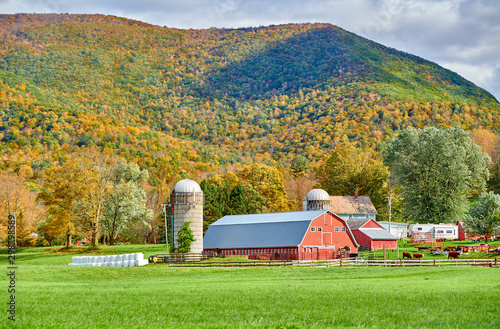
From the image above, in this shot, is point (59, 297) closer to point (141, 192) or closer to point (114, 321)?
point (114, 321)

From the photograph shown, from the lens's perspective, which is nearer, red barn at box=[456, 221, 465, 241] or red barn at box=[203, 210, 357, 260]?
red barn at box=[203, 210, 357, 260]

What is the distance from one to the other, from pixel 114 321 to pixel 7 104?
168 meters

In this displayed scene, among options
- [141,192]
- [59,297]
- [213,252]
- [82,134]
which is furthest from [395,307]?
[82,134]

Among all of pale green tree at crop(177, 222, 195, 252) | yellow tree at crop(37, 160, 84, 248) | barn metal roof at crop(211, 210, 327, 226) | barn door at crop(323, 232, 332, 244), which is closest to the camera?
pale green tree at crop(177, 222, 195, 252)

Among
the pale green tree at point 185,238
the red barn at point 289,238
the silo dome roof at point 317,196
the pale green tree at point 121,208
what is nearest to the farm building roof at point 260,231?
the red barn at point 289,238

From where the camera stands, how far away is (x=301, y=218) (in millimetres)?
81750

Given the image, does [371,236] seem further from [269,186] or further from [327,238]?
[269,186]

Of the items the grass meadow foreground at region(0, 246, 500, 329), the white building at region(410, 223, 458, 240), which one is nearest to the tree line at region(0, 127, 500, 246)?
the white building at region(410, 223, 458, 240)

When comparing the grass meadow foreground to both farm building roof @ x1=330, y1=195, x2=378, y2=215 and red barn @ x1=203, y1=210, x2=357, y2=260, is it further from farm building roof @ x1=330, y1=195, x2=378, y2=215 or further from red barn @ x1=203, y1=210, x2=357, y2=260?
farm building roof @ x1=330, y1=195, x2=378, y2=215

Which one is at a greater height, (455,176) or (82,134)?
(82,134)

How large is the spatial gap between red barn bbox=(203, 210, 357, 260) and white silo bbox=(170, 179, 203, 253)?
23.3 feet

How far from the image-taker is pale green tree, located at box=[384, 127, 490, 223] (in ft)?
308

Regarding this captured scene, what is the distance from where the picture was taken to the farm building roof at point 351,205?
105m

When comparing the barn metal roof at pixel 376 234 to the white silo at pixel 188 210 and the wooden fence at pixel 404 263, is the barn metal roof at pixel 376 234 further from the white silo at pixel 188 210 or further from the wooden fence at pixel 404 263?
the white silo at pixel 188 210
